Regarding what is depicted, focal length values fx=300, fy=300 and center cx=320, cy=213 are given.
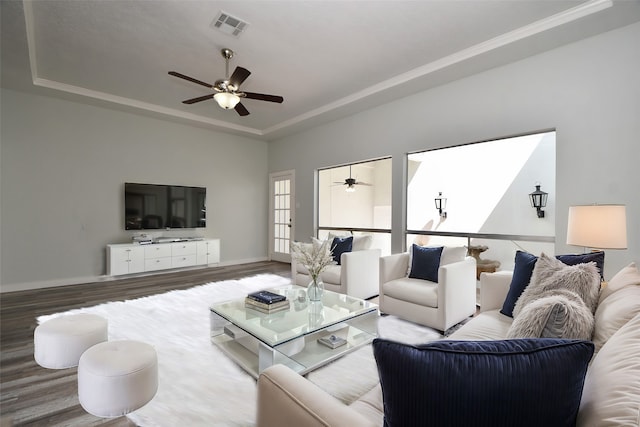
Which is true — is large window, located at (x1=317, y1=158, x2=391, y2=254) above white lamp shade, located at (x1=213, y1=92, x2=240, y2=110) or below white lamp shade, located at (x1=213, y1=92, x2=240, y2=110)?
below

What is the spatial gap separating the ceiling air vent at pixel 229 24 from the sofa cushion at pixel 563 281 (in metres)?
3.21

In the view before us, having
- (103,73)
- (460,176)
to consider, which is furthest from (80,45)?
(460,176)

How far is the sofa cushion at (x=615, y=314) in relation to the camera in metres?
1.05

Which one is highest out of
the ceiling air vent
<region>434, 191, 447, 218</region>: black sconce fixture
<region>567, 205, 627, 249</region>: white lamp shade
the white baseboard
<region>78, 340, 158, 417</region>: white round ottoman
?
the ceiling air vent

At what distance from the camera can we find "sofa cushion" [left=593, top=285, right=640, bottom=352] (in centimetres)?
105

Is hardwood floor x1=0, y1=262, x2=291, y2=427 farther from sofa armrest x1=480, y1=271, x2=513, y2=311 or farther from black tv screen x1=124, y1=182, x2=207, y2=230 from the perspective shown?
sofa armrest x1=480, y1=271, x2=513, y2=311

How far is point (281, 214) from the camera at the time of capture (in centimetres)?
698

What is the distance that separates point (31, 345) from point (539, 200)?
5194mm

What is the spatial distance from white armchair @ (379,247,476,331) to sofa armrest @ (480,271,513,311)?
379 mm

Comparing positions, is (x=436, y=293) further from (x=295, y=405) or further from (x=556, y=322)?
(x=295, y=405)

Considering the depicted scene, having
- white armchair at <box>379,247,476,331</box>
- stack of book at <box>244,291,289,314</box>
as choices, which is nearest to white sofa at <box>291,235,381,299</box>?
white armchair at <box>379,247,476,331</box>

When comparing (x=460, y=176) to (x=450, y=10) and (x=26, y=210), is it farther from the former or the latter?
(x=26, y=210)

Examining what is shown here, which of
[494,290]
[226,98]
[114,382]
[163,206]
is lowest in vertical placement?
[114,382]

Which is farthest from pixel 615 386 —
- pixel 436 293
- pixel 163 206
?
pixel 163 206
